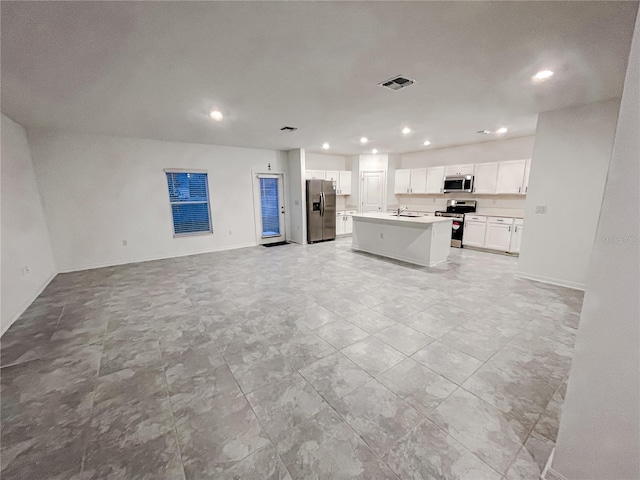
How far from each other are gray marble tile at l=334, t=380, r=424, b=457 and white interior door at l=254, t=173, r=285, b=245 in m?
5.77

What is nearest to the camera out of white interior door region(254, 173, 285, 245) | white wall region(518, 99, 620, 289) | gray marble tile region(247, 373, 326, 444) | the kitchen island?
gray marble tile region(247, 373, 326, 444)

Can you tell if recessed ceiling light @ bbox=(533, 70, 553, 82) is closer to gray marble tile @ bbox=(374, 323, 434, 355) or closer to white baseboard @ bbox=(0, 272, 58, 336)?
gray marble tile @ bbox=(374, 323, 434, 355)

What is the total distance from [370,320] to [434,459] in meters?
1.53

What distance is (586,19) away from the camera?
1.70 metres

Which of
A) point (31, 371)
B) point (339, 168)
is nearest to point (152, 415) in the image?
point (31, 371)

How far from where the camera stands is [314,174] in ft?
24.8

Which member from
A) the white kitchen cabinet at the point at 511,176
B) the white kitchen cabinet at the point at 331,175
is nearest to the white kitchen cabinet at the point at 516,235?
the white kitchen cabinet at the point at 511,176

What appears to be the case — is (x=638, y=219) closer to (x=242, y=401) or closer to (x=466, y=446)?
(x=466, y=446)

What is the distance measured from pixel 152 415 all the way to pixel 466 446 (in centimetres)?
198

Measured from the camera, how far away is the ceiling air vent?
2.58 metres

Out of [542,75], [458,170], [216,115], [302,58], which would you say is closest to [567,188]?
[542,75]

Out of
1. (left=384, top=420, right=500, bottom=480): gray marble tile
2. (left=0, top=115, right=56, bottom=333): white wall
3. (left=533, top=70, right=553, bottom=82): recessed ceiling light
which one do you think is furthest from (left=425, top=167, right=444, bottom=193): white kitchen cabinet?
(left=0, top=115, right=56, bottom=333): white wall

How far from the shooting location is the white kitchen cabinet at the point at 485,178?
5.81 m

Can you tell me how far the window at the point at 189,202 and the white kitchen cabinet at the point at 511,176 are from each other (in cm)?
677
